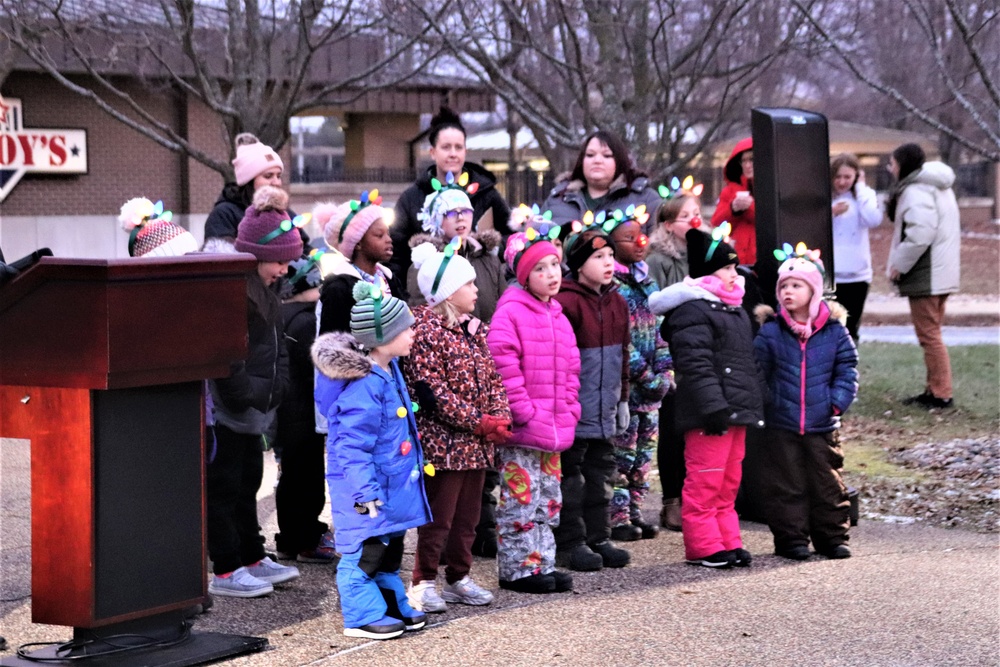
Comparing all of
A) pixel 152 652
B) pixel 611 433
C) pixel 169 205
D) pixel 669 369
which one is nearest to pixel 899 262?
pixel 669 369

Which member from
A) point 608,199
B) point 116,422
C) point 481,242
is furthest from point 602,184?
point 116,422

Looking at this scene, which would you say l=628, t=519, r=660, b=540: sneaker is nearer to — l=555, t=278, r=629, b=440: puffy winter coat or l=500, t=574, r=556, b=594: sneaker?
l=555, t=278, r=629, b=440: puffy winter coat

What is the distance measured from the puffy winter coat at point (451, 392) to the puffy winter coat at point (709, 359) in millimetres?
1218

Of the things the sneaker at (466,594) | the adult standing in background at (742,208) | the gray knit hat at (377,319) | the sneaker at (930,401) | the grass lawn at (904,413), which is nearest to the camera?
the gray knit hat at (377,319)

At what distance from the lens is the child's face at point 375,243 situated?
6.20m

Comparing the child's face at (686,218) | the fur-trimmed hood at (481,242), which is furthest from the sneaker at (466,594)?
the child's face at (686,218)

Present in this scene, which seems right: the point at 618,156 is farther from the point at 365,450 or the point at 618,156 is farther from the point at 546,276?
the point at 365,450

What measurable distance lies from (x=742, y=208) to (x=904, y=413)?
343 cm

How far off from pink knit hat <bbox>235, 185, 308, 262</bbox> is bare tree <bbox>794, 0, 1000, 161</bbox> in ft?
13.3

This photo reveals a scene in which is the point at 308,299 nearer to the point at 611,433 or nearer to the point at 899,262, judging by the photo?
the point at 611,433

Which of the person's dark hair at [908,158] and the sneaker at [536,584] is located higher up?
the person's dark hair at [908,158]

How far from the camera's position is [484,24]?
11336 mm

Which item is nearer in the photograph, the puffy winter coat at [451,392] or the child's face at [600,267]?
the puffy winter coat at [451,392]

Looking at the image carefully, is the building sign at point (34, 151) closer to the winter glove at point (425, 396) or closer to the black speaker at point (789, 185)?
the black speaker at point (789, 185)
